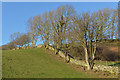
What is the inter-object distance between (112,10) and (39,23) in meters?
26.9

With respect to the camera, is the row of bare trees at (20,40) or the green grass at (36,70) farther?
the row of bare trees at (20,40)

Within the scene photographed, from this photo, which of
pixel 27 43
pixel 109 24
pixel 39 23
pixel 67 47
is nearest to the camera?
pixel 109 24

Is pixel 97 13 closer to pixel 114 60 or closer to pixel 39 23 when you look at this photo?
pixel 114 60

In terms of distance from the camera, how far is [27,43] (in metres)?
74.8

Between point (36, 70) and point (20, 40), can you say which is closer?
point (36, 70)

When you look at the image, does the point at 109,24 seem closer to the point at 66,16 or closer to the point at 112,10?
the point at 112,10

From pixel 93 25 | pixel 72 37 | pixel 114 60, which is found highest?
pixel 93 25

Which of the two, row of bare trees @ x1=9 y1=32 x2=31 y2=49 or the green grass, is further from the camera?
row of bare trees @ x1=9 y1=32 x2=31 y2=49

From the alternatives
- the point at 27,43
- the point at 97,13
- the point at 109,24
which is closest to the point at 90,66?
the point at 109,24

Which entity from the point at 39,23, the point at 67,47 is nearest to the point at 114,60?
the point at 67,47

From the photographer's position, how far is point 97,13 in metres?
29.9

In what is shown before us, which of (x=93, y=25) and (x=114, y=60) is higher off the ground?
(x=93, y=25)

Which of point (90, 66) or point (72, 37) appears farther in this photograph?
point (72, 37)

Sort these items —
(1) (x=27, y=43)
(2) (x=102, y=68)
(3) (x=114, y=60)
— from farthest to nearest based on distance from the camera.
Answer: (1) (x=27, y=43), (3) (x=114, y=60), (2) (x=102, y=68)
